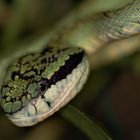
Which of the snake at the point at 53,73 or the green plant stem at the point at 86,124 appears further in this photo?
the snake at the point at 53,73

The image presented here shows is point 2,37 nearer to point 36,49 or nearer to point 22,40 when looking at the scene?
point 22,40

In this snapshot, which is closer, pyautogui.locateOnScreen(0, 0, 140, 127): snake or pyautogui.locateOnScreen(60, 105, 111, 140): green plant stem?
pyautogui.locateOnScreen(60, 105, 111, 140): green plant stem

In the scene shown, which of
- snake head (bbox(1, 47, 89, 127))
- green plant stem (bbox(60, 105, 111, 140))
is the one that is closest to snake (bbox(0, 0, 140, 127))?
snake head (bbox(1, 47, 89, 127))

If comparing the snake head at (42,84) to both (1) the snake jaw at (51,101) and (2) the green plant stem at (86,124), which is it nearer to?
(1) the snake jaw at (51,101)

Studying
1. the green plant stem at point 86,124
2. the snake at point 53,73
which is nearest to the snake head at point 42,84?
the snake at point 53,73

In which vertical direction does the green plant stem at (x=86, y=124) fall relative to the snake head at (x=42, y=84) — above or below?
below

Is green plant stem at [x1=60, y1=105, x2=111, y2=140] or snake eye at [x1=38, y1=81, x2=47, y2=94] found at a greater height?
snake eye at [x1=38, y1=81, x2=47, y2=94]

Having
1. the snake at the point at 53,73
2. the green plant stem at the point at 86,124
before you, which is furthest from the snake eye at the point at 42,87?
the green plant stem at the point at 86,124

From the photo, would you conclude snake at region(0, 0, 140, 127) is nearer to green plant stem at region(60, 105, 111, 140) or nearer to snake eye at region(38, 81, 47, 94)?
snake eye at region(38, 81, 47, 94)

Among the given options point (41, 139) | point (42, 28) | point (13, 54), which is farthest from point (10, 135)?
point (42, 28)
